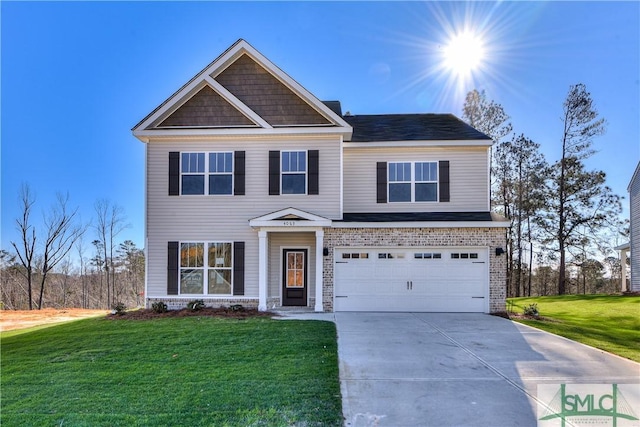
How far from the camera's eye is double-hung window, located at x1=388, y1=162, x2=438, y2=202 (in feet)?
42.9

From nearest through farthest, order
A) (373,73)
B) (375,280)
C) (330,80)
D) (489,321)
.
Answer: (489,321) < (375,280) < (373,73) < (330,80)

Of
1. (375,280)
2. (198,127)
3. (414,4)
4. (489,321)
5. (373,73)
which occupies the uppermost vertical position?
Answer: (414,4)

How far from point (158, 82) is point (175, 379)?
1606 cm

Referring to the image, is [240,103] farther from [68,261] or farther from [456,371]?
[68,261]

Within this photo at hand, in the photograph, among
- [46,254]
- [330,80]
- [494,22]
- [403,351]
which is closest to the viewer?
[403,351]

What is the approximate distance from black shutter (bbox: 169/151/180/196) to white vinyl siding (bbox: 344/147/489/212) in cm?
568

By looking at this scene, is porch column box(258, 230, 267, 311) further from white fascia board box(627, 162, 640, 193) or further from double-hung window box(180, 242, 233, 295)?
white fascia board box(627, 162, 640, 193)

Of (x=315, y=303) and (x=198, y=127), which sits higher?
(x=198, y=127)

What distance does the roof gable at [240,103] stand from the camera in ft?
40.8

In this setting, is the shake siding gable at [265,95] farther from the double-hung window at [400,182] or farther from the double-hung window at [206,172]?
the double-hung window at [400,182]

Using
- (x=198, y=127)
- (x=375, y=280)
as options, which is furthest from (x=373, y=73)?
(x=375, y=280)

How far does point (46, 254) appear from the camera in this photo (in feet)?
77.7

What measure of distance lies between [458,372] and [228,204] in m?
8.74

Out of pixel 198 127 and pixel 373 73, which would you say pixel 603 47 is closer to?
pixel 373 73
